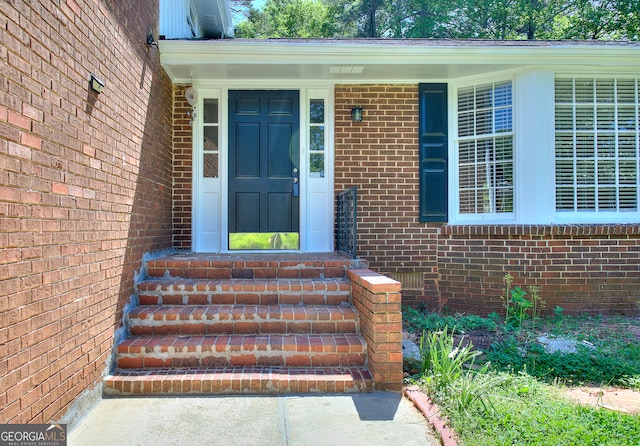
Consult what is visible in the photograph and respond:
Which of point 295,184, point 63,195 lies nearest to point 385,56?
point 295,184

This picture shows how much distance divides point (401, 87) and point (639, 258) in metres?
3.57

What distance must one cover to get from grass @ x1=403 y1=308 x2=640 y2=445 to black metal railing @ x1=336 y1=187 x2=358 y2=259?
1.10 meters

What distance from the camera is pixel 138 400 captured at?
2.93 meters

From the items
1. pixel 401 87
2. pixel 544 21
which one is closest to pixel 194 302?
pixel 401 87

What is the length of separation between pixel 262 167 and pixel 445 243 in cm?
259

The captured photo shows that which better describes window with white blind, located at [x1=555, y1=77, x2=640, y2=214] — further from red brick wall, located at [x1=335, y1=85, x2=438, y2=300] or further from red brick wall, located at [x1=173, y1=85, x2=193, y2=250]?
red brick wall, located at [x1=173, y1=85, x2=193, y2=250]

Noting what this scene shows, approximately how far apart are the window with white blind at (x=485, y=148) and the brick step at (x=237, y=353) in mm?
2875

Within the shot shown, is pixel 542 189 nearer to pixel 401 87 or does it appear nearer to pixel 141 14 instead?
pixel 401 87

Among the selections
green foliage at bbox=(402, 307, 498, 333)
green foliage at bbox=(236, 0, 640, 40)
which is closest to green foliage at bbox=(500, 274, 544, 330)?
green foliage at bbox=(402, 307, 498, 333)

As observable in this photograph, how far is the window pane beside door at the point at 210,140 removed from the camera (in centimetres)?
551

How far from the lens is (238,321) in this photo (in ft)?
11.8

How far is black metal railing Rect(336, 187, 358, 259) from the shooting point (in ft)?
15.6

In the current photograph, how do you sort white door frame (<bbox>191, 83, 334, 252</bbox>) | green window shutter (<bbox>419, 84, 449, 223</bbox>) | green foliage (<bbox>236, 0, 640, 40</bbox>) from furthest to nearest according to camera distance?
green foliage (<bbox>236, 0, 640, 40</bbox>)
white door frame (<bbox>191, 83, 334, 252</bbox>)
green window shutter (<bbox>419, 84, 449, 223</bbox>)

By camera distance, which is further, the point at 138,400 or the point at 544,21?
the point at 544,21
